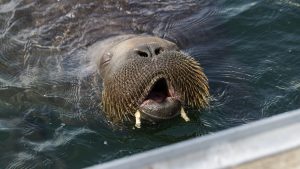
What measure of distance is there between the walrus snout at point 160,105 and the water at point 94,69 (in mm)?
314

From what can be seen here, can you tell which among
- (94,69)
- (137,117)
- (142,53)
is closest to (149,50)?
(142,53)

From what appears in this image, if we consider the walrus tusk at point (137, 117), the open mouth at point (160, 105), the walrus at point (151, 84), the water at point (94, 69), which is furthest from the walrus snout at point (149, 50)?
the water at point (94, 69)

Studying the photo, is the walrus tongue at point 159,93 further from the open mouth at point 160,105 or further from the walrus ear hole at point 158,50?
the walrus ear hole at point 158,50

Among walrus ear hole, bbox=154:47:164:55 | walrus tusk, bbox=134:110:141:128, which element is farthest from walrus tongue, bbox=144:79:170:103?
walrus ear hole, bbox=154:47:164:55

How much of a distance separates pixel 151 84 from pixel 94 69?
1157mm

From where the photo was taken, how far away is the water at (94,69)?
617 centimetres

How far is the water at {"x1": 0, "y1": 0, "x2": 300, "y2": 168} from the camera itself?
617 cm

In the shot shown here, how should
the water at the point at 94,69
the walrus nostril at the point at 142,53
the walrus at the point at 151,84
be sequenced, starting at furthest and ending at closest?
the water at the point at 94,69, the walrus nostril at the point at 142,53, the walrus at the point at 151,84

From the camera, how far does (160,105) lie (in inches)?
224

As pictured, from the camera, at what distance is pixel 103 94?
6070 millimetres

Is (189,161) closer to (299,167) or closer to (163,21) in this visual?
(299,167)

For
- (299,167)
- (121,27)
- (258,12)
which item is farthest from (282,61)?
(299,167)

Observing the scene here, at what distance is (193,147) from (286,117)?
1.49ft

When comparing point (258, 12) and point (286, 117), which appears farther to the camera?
point (258, 12)
